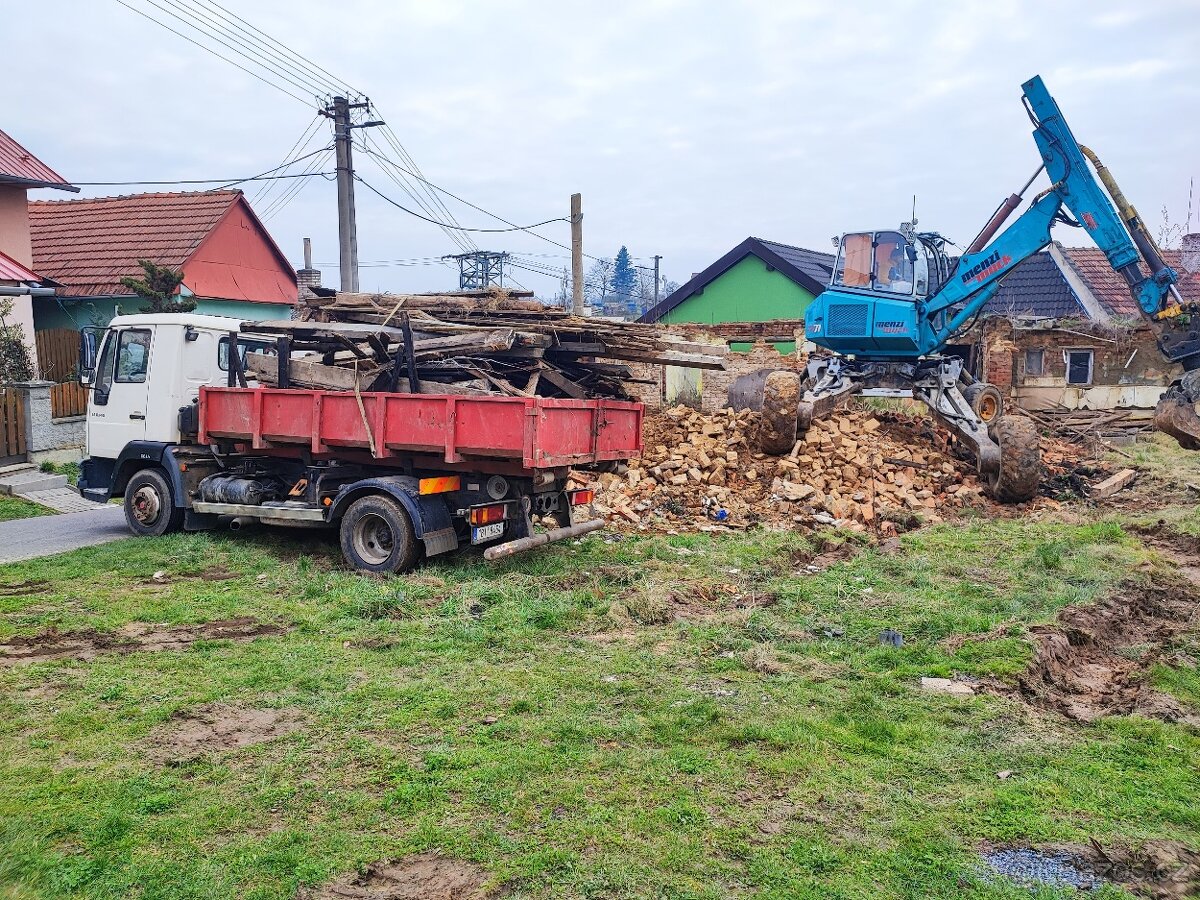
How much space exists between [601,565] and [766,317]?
619 inches

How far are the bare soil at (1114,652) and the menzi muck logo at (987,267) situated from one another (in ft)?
20.0

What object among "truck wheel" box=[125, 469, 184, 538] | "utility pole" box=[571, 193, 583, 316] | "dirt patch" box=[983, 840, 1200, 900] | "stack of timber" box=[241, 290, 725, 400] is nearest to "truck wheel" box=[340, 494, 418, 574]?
"stack of timber" box=[241, 290, 725, 400]

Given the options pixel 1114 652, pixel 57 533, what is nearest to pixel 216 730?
pixel 1114 652

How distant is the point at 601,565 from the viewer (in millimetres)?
8719

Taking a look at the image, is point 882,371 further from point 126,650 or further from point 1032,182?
point 126,650

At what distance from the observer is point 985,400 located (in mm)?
13727

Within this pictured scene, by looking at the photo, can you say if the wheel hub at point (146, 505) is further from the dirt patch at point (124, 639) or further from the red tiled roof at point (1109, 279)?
the red tiled roof at point (1109, 279)

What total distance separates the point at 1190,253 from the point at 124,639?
26.5 m

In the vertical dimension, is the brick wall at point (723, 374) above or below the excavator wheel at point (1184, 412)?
above

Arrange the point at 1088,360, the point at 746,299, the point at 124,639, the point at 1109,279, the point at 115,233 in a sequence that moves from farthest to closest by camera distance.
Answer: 1. the point at 746,299
2. the point at 1109,279
3. the point at 115,233
4. the point at 1088,360
5. the point at 124,639

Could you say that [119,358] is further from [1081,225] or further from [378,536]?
[1081,225]

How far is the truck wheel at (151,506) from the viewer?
997 cm

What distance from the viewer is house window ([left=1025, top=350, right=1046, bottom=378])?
20.2m

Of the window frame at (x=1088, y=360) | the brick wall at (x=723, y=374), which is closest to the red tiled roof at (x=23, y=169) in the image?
the brick wall at (x=723, y=374)
